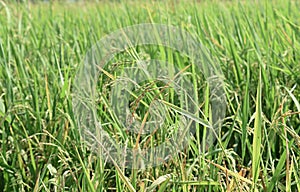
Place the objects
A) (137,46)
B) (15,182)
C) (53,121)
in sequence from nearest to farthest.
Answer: (15,182), (53,121), (137,46)

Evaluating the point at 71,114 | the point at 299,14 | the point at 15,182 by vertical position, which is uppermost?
the point at 299,14

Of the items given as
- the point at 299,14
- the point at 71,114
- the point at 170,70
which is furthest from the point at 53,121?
the point at 299,14

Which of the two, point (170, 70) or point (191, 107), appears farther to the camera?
point (170, 70)

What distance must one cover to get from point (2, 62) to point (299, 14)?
1.15 meters

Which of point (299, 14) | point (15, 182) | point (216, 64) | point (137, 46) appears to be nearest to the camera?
point (15, 182)

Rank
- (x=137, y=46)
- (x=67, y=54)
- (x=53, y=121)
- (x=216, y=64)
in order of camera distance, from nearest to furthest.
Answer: (x=53, y=121) < (x=216, y=64) < (x=137, y=46) < (x=67, y=54)

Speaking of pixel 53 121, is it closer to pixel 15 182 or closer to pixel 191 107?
pixel 15 182

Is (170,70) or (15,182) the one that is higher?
(170,70)

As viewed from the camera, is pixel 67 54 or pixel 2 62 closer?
pixel 2 62

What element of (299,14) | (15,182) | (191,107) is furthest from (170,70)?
(299,14)

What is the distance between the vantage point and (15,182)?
0.79 metres

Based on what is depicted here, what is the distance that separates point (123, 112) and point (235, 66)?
343 mm

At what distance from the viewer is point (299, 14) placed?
1.65 metres

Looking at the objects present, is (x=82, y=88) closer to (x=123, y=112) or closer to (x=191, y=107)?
(x=123, y=112)
